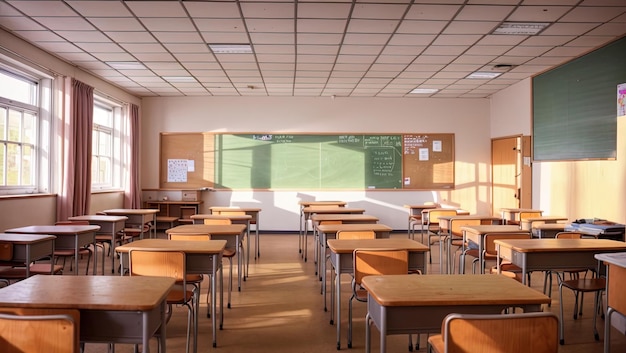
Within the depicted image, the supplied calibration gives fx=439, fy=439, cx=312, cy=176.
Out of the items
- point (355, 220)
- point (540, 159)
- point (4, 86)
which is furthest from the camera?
point (540, 159)

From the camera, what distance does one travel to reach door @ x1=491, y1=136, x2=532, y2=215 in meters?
7.98

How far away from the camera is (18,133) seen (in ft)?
19.7

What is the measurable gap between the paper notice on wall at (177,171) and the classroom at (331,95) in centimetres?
5

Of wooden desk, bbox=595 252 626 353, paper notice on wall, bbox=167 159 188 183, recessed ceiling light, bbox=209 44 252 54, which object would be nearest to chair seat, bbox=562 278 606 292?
wooden desk, bbox=595 252 626 353

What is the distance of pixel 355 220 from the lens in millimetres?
5098

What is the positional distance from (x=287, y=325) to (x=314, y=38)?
362 cm

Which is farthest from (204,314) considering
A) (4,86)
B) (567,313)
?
(4,86)

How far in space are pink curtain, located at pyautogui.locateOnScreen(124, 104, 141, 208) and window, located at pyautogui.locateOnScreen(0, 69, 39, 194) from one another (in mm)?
2470

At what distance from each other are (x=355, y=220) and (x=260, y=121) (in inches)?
196

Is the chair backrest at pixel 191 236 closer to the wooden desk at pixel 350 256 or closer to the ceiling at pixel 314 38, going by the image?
the wooden desk at pixel 350 256

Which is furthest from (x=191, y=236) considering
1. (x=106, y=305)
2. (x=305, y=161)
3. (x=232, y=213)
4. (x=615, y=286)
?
(x=305, y=161)

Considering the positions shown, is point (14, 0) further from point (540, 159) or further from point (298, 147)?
point (540, 159)

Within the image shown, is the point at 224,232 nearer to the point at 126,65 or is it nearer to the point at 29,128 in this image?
the point at 29,128

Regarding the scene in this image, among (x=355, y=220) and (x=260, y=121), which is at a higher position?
(x=260, y=121)
